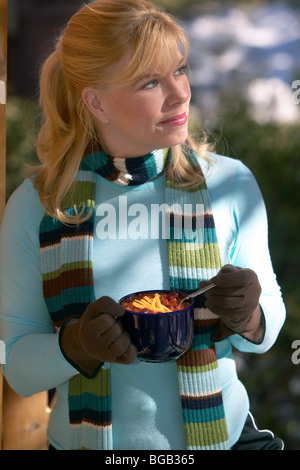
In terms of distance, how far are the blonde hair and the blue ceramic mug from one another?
13.4 inches

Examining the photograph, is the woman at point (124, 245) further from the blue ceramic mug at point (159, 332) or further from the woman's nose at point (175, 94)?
the blue ceramic mug at point (159, 332)

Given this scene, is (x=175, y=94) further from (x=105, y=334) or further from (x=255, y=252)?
(x=105, y=334)

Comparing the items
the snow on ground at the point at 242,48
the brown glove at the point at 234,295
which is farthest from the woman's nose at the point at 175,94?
the snow on ground at the point at 242,48

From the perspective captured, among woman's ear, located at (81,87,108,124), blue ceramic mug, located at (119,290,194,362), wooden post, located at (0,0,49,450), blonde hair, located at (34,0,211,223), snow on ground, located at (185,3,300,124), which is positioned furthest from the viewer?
snow on ground, located at (185,3,300,124)

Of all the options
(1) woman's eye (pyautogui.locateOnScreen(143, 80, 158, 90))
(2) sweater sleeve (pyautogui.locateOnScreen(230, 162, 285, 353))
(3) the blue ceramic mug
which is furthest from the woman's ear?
(3) the blue ceramic mug

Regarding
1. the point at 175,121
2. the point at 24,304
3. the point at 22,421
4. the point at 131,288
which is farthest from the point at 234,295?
the point at 22,421

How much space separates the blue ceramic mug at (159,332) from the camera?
1166 millimetres

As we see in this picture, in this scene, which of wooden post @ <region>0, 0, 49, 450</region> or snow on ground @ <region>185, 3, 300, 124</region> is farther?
snow on ground @ <region>185, 3, 300, 124</region>

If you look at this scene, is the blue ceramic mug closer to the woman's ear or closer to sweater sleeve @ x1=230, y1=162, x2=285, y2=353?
sweater sleeve @ x1=230, y1=162, x2=285, y2=353

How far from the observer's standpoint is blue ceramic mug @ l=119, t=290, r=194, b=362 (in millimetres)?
1166

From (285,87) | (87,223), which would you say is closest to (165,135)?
(87,223)

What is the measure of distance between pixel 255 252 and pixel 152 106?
0.41 metres

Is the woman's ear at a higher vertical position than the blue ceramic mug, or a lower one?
higher
